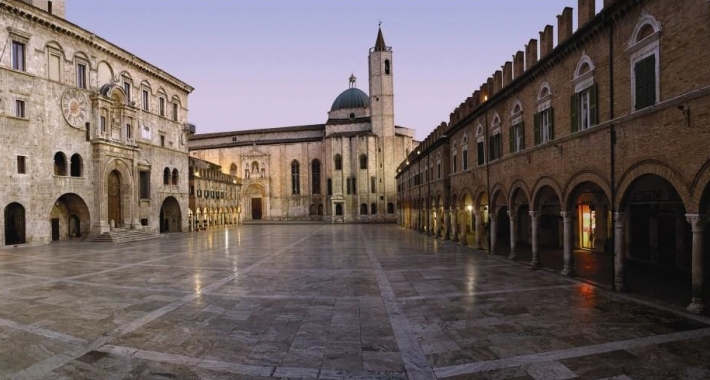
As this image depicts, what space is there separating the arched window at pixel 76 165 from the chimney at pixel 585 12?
108ft

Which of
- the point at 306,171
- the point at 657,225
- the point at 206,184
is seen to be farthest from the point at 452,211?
the point at 306,171

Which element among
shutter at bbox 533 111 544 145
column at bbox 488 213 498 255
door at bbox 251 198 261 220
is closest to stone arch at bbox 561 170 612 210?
shutter at bbox 533 111 544 145

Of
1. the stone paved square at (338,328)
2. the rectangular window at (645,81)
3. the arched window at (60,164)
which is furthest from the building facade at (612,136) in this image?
the arched window at (60,164)

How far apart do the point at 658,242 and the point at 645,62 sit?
9444mm

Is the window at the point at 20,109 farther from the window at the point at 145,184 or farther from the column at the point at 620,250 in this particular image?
the column at the point at 620,250

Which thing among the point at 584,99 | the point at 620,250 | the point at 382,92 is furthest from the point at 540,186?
the point at 382,92

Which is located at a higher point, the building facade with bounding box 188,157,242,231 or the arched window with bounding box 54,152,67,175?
the arched window with bounding box 54,152,67,175

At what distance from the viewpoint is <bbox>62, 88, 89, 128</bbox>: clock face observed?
27.6 meters

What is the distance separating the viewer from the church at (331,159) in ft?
204

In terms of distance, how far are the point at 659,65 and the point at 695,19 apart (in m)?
1.26

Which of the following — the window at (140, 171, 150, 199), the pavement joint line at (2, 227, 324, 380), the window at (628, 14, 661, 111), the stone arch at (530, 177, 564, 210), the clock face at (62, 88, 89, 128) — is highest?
the clock face at (62, 88, 89, 128)

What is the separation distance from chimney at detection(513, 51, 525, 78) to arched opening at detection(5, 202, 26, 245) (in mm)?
30759

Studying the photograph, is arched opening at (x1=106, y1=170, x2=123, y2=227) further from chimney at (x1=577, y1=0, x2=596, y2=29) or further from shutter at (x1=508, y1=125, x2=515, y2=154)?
chimney at (x1=577, y1=0, x2=596, y2=29)

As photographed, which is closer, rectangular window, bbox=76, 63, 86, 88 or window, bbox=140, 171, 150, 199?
rectangular window, bbox=76, 63, 86, 88
